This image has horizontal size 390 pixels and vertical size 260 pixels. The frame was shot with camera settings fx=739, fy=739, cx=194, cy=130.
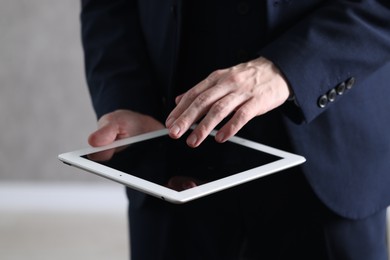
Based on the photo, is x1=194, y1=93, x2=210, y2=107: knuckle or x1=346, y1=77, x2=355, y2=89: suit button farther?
x1=346, y1=77, x2=355, y2=89: suit button

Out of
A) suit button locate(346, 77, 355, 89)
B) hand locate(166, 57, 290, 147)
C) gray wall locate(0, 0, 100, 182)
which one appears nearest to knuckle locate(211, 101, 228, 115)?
hand locate(166, 57, 290, 147)

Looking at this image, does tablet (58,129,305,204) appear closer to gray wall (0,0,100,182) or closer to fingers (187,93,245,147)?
fingers (187,93,245,147)

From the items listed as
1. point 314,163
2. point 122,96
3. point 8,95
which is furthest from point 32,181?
point 314,163

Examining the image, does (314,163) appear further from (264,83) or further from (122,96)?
(122,96)

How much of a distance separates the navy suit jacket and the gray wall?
130 cm

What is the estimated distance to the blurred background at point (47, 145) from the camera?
8.34 feet

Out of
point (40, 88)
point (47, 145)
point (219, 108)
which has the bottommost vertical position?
point (47, 145)

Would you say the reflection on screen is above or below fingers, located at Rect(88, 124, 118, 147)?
below

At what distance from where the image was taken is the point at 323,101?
1.03 metres

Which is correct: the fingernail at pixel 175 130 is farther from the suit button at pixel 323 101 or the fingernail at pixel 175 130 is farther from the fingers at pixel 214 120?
the suit button at pixel 323 101

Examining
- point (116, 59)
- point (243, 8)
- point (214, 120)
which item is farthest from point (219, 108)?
point (116, 59)

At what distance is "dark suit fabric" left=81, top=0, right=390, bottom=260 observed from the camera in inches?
40.7

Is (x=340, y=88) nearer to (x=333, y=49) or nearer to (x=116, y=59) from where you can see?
(x=333, y=49)

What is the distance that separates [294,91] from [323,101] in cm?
6
